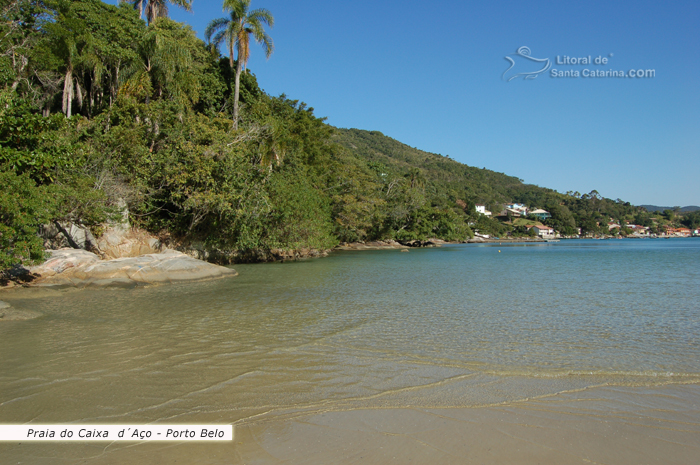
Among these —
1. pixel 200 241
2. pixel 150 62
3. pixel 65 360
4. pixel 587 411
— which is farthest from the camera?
pixel 150 62

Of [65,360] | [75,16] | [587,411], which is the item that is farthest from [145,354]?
[75,16]

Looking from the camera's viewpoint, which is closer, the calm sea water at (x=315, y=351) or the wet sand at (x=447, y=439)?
the wet sand at (x=447, y=439)

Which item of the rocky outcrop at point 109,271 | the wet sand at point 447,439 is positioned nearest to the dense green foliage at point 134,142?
the rocky outcrop at point 109,271

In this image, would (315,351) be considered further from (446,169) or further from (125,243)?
(446,169)

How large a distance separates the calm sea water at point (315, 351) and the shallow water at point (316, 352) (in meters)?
0.03

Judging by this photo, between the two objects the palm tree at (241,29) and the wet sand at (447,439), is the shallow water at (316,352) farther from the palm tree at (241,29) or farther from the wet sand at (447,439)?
Answer: the palm tree at (241,29)

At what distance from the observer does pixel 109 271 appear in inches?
624

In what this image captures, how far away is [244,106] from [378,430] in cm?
3261

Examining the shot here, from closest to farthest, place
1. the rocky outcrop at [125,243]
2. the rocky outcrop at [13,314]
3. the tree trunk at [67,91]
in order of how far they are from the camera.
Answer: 1. the rocky outcrop at [13,314]
2. the rocky outcrop at [125,243]
3. the tree trunk at [67,91]

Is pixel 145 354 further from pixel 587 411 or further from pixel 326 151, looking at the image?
pixel 326 151

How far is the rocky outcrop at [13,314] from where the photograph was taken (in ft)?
32.7

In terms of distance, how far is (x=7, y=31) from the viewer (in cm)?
2012

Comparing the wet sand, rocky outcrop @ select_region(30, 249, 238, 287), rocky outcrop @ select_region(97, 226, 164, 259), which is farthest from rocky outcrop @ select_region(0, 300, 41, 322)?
rocky outcrop @ select_region(97, 226, 164, 259)

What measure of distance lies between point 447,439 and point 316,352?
352 centimetres
